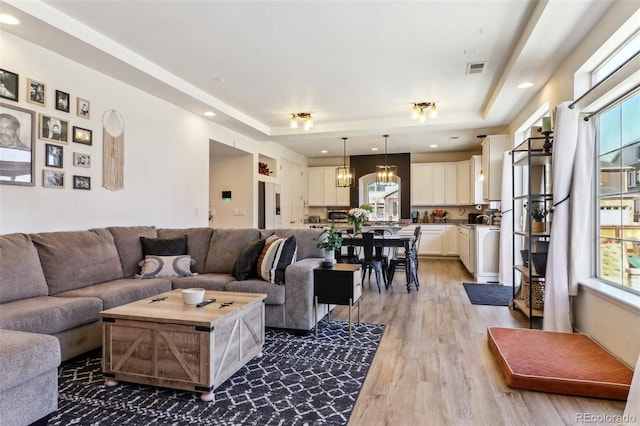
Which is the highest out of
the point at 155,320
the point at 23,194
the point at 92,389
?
the point at 23,194

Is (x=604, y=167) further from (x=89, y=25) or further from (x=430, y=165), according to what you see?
(x=430, y=165)

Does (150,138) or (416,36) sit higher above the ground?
(416,36)

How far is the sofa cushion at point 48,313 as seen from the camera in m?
2.40

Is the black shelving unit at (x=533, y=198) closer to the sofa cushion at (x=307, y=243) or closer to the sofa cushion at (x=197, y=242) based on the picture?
the sofa cushion at (x=307, y=243)

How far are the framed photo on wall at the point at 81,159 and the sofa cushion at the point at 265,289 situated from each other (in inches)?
77.7

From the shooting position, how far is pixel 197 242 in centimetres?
436

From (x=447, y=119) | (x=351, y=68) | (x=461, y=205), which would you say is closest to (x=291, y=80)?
(x=351, y=68)

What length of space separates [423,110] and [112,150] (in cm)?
421

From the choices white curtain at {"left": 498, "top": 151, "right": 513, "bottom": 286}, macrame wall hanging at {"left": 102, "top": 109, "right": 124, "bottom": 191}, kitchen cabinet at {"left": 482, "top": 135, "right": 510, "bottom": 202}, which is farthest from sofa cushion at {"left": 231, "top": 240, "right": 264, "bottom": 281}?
kitchen cabinet at {"left": 482, "top": 135, "right": 510, "bottom": 202}

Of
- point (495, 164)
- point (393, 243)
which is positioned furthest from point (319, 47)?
point (495, 164)

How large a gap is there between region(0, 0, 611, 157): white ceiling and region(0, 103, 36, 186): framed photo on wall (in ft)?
2.24

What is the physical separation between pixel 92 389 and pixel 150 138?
A: 321cm

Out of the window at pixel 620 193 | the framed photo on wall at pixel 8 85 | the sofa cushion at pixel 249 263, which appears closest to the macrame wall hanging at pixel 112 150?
the framed photo on wall at pixel 8 85

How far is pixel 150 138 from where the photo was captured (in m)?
4.75
